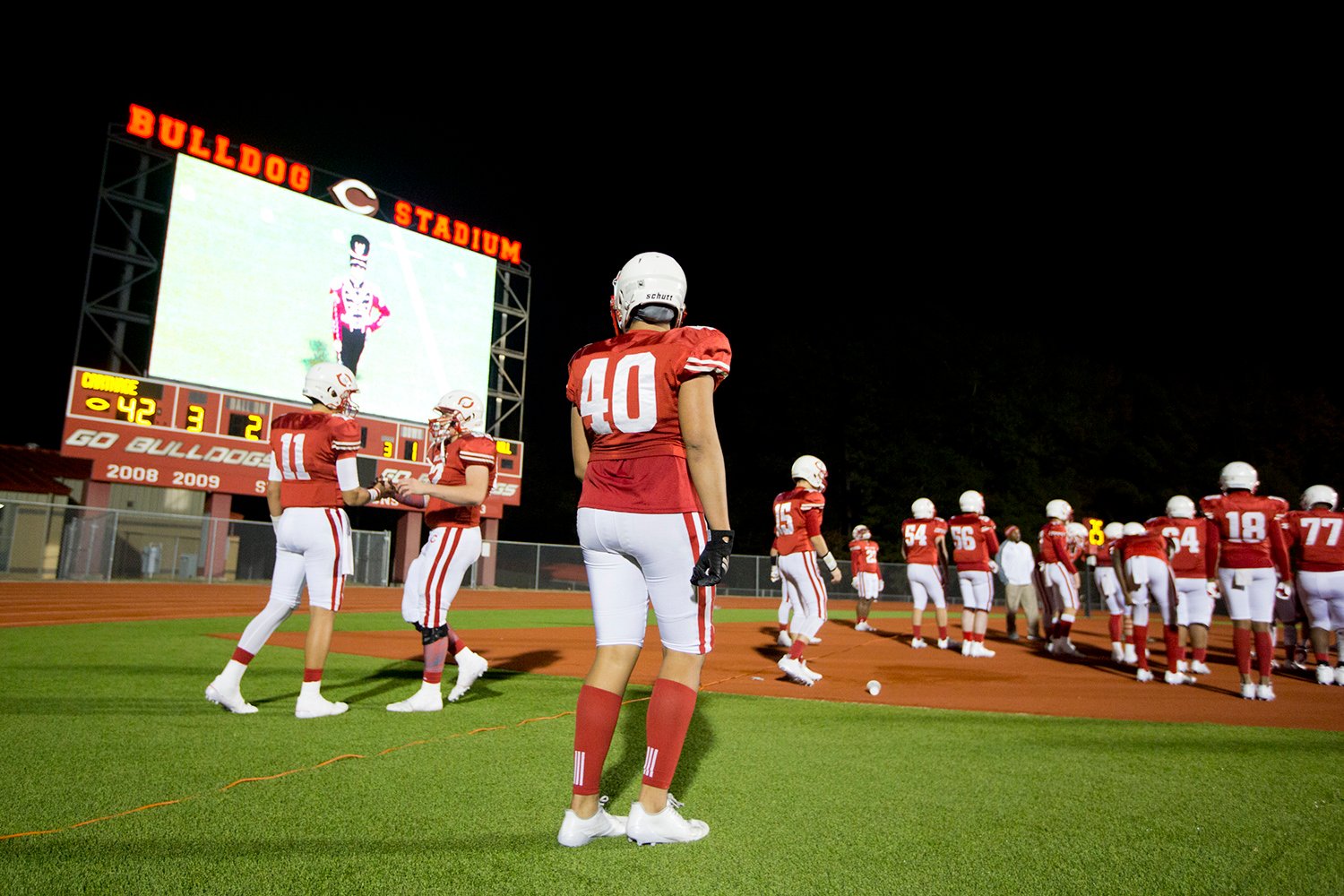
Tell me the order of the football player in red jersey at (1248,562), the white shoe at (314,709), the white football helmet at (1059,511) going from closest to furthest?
the white shoe at (314,709)
the football player in red jersey at (1248,562)
the white football helmet at (1059,511)

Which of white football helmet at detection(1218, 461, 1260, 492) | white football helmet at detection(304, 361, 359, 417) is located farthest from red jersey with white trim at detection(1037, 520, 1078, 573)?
white football helmet at detection(304, 361, 359, 417)

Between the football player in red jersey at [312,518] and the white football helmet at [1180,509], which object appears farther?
the white football helmet at [1180,509]

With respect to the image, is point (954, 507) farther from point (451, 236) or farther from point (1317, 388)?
point (451, 236)

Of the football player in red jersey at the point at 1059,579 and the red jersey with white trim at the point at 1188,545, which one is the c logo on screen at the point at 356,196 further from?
the red jersey with white trim at the point at 1188,545

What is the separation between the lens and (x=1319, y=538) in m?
8.71

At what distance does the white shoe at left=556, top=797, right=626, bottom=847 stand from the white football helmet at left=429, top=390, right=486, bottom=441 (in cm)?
411

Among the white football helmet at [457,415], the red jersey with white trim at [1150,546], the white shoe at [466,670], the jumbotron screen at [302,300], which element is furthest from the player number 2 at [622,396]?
the jumbotron screen at [302,300]

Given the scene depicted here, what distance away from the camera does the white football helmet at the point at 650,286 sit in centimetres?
367

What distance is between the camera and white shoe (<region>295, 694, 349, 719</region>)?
5754 mm

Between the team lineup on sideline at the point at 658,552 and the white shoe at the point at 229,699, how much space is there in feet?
0.03

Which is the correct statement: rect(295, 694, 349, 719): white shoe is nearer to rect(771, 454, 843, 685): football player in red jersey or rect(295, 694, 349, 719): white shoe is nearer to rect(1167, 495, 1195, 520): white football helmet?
rect(771, 454, 843, 685): football player in red jersey

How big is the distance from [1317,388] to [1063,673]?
4784cm

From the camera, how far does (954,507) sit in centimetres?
4631

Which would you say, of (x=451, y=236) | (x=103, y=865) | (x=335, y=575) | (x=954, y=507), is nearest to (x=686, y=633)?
(x=103, y=865)
